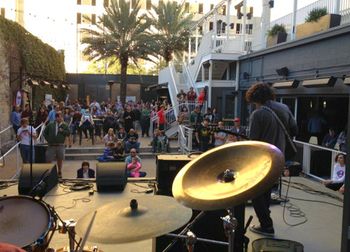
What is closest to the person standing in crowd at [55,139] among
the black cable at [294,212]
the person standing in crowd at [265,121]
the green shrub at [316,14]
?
the black cable at [294,212]

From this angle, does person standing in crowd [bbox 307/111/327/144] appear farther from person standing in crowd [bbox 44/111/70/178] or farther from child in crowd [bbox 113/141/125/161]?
person standing in crowd [bbox 44/111/70/178]

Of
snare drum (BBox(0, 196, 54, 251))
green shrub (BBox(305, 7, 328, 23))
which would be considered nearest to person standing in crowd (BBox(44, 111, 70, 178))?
snare drum (BBox(0, 196, 54, 251))

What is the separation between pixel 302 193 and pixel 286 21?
9212 millimetres

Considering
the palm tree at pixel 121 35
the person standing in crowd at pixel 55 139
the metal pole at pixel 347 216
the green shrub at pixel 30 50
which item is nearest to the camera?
the metal pole at pixel 347 216

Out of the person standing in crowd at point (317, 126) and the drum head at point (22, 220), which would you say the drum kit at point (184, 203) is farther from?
the person standing in crowd at point (317, 126)

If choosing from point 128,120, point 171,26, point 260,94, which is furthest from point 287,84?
point 171,26

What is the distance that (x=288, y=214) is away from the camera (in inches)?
233

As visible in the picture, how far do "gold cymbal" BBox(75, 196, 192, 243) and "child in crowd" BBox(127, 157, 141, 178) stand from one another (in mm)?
6188

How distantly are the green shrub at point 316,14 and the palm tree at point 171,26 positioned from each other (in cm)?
1797

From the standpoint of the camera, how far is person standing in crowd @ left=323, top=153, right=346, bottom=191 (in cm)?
773

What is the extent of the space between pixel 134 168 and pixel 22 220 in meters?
5.90

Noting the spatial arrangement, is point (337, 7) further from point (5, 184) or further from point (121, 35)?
point (121, 35)

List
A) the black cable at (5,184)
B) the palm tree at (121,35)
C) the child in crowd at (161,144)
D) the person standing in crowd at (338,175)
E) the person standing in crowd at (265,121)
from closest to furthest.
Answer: the person standing in crowd at (265,121), the black cable at (5,184), the person standing in crowd at (338,175), the child in crowd at (161,144), the palm tree at (121,35)

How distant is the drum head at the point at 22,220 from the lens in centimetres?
Answer: 308
